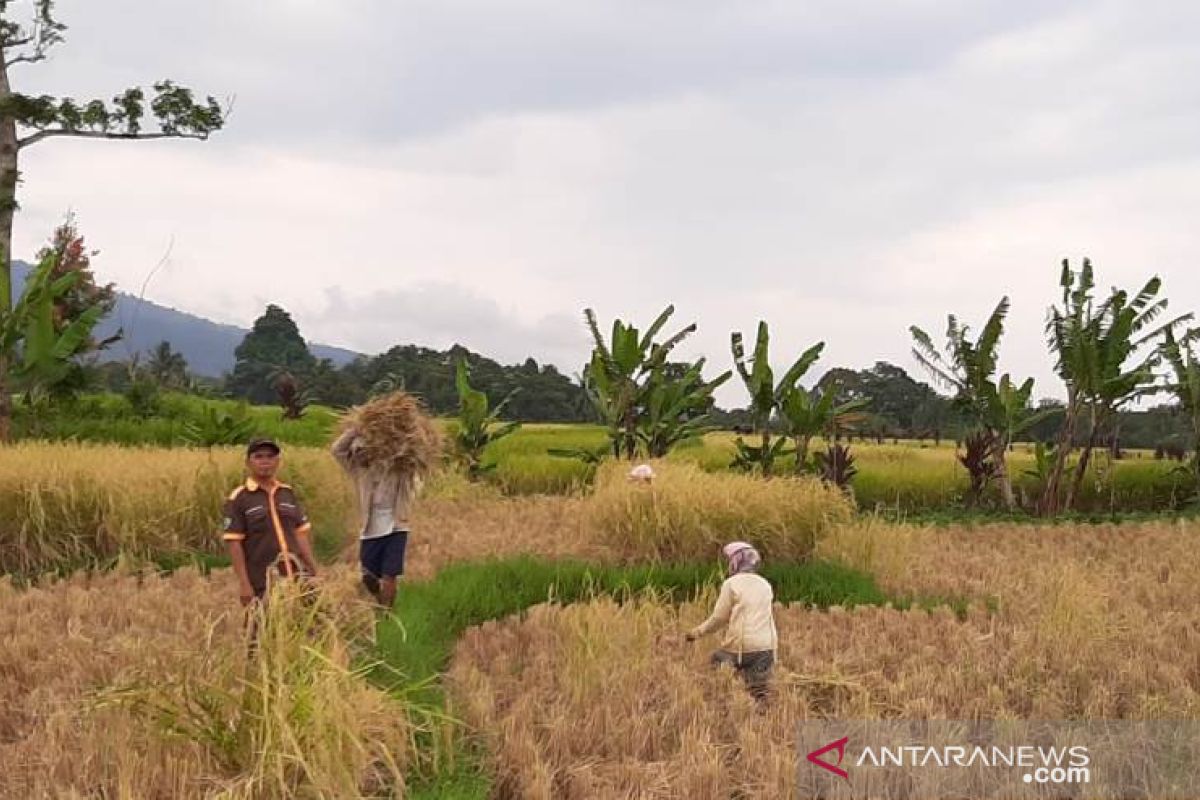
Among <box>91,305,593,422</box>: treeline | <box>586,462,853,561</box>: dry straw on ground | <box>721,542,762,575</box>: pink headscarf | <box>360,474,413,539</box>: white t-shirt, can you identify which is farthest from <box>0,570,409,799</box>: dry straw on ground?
<box>91,305,593,422</box>: treeline

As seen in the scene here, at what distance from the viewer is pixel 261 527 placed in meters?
4.83

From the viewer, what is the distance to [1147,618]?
6516 mm

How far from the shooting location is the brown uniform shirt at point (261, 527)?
4801 millimetres

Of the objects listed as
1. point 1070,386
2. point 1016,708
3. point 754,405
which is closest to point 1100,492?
point 1070,386

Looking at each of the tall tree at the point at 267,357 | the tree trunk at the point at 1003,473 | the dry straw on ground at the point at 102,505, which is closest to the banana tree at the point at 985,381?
the tree trunk at the point at 1003,473

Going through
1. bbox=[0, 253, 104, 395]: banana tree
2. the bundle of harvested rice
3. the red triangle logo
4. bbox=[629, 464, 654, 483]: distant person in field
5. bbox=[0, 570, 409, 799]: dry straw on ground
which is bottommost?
the red triangle logo

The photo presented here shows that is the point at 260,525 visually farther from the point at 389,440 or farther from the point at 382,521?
the point at 389,440

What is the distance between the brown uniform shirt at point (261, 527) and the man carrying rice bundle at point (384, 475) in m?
1.35

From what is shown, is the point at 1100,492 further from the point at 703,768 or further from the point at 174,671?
the point at 174,671

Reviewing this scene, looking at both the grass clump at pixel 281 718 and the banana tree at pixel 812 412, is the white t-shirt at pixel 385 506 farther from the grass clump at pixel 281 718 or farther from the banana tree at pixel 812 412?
the banana tree at pixel 812 412

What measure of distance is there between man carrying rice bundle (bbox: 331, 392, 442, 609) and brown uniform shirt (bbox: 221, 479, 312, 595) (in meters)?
1.35

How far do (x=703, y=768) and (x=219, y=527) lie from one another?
6382 millimetres

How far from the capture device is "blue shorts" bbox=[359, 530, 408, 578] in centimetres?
626

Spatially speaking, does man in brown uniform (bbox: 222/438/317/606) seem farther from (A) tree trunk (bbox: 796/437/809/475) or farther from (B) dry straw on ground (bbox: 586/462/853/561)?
(A) tree trunk (bbox: 796/437/809/475)
